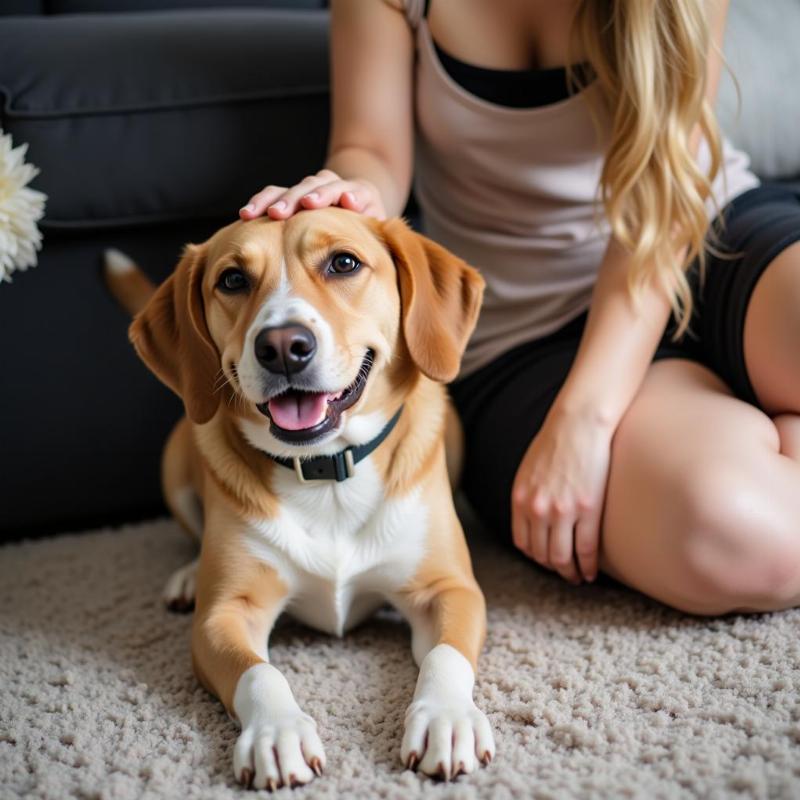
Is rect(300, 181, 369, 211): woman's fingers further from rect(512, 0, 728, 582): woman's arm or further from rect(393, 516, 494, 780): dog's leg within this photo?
rect(393, 516, 494, 780): dog's leg

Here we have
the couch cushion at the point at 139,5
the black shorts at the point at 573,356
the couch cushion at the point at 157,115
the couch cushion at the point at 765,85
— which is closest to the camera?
the black shorts at the point at 573,356

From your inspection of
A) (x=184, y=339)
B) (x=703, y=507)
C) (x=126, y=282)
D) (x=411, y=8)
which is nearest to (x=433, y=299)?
(x=184, y=339)

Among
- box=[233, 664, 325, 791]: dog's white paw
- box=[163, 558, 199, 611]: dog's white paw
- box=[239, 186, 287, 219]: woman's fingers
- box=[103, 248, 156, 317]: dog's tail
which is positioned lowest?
box=[163, 558, 199, 611]: dog's white paw

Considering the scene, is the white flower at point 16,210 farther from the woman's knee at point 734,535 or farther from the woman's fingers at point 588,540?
the woman's knee at point 734,535

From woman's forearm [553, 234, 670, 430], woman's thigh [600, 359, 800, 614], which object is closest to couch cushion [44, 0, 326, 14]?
woman's forearm [553, 234, 670, 430]

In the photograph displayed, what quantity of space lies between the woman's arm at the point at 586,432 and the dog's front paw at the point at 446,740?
1.30 feet

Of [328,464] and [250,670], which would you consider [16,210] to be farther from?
[250,670]

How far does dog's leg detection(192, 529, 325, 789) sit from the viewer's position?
1044mm

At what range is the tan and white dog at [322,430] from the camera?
1227 millimetres

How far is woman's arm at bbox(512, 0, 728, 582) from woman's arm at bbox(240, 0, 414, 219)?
0.42 metres

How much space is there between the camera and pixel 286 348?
1145mm

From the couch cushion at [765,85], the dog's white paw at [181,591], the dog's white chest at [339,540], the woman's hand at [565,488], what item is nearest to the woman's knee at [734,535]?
the woman's hand at [565,488]

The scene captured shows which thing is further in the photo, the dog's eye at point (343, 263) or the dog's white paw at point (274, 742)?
the dog's eye at point (343, 263)

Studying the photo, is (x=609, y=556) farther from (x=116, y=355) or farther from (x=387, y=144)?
(x=116, y=355)
